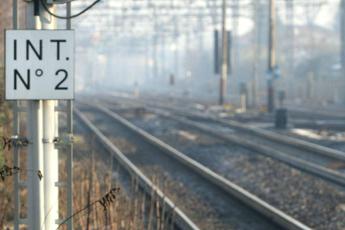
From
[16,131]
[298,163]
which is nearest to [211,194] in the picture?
[298,163]

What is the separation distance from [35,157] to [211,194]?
5.87 metres

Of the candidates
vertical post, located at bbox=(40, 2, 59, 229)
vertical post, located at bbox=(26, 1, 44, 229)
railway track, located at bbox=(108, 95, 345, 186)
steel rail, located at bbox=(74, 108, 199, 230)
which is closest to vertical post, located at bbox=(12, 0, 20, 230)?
vertical post, located at bbox=(26, 1, 44, 229)

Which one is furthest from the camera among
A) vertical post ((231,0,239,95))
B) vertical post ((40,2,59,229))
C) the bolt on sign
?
vertical post ((231,0,239,95))

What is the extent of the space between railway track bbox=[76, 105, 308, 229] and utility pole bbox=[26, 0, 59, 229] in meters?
3.57

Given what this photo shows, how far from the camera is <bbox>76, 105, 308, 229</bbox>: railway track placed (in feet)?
31.2

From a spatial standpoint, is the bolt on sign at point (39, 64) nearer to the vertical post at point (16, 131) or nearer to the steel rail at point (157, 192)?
the vertical post at point (16, 131)

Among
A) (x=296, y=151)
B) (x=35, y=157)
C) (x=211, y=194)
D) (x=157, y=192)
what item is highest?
(x=35, y=157)

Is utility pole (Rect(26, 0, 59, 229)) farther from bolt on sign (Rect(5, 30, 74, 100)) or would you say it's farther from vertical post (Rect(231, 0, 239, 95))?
vertical post (Rect(231, 0, 239, 95))

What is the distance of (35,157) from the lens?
6.14m

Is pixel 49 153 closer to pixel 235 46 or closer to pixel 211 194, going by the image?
pixel 211 194

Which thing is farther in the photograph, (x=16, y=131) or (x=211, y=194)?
(x=211, y=194)

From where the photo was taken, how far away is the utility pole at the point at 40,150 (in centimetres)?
613

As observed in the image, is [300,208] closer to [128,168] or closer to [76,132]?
[128,168]

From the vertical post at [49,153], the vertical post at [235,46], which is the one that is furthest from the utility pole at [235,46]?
the vertical post at [49,153]
